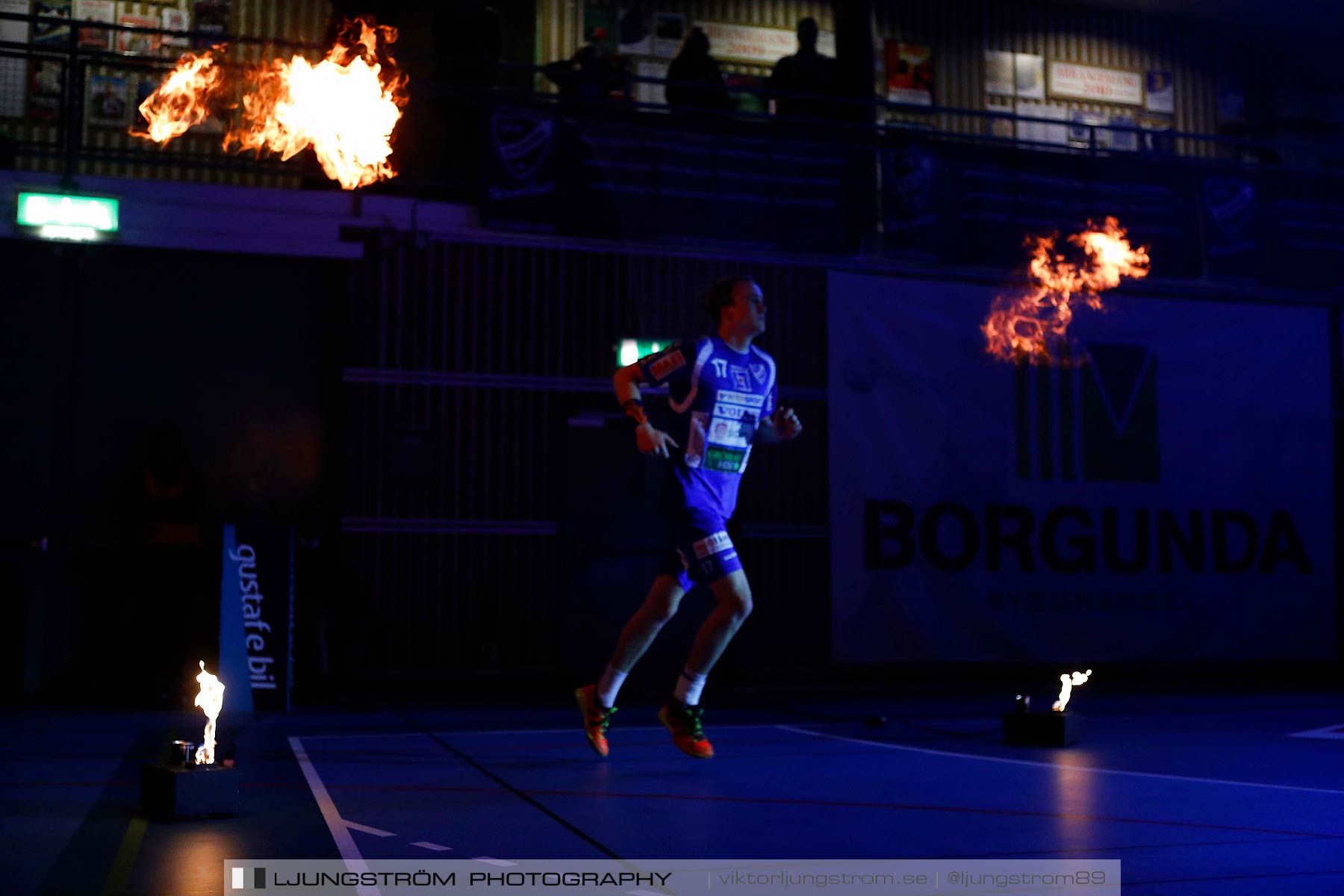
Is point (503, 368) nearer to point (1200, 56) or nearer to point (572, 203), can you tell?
point (572, 203)

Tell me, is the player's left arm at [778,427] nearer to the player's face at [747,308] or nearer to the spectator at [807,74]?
Result: the player's face at [747,308]

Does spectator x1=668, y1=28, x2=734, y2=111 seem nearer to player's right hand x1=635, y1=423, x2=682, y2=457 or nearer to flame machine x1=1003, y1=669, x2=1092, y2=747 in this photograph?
player's right hand x1=635, y1=423, x2=682, y2=457

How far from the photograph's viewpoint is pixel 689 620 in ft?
35.9

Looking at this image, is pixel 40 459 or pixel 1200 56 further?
pixel 1200 56

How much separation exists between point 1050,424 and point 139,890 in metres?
10.3

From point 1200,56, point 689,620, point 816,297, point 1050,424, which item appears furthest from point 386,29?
point 1200,56

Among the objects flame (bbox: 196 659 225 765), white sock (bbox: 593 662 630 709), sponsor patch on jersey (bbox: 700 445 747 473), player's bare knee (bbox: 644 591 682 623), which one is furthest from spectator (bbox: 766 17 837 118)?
flame (bbox: 196 659 225 765)

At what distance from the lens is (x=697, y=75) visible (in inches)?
466

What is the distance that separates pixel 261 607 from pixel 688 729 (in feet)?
12.7

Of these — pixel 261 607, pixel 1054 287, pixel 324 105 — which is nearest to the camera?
pixel 261 607

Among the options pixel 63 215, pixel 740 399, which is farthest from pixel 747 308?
pixel 63 215

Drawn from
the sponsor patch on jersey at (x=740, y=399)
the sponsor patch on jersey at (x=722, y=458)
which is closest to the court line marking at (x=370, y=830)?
the sponsor patch on jersey at (x=722, y=458)

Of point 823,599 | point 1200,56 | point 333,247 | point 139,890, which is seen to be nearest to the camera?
point 139,890

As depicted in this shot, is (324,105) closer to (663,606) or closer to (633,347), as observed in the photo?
(633,347)
